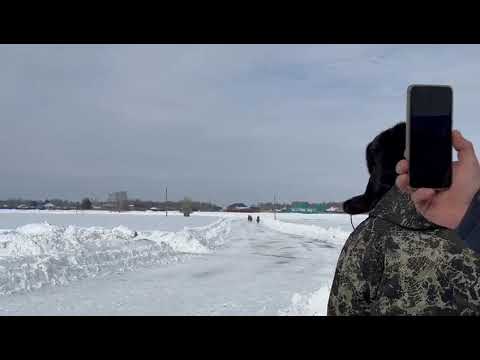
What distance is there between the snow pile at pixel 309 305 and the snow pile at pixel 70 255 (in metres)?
5.68

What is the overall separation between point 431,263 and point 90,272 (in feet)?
37.4

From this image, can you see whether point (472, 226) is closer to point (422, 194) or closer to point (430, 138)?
point (422, 194)

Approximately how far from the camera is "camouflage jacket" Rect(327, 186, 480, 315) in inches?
59.7

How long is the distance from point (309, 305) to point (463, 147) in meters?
6.76

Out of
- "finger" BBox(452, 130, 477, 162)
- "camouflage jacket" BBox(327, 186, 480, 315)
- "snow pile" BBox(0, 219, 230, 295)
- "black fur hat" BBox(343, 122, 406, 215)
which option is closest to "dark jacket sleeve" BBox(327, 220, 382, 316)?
"camouflage jacket" BBox(327, 186, 480, 315)

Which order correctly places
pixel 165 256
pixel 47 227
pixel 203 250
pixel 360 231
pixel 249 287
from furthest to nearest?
pixel 47 227 → pixel 203 250 → pixel 165 256 → pixel 249 287 → pixel 360 231

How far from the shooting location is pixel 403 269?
163 centimetres

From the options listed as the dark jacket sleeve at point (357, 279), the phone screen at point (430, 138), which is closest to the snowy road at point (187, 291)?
the dark jacket sleeve at point (357, 279)

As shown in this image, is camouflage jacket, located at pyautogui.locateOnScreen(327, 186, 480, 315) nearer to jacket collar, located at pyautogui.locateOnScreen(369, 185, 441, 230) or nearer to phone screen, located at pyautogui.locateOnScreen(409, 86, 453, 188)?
jacket collar, located at pyautogui.locateOnScreen(369, 185, 441, 230)

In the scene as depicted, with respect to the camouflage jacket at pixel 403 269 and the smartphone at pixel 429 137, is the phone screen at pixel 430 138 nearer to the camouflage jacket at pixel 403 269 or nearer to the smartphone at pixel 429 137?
the smartphone at pixel 429 137
